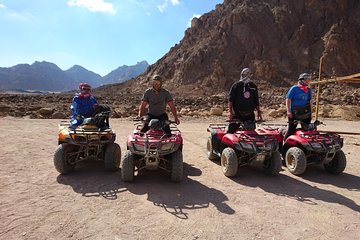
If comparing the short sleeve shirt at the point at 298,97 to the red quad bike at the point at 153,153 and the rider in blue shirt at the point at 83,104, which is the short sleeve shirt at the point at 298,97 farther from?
the rider in blue shirt at the point at 83,104

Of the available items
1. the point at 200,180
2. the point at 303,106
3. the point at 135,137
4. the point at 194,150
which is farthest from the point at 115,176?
the point at 303,106

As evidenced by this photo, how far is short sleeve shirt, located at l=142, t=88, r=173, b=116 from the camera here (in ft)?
22.5

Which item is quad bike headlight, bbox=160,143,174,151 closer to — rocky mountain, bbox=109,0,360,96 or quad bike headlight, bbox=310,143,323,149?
quad bike headlight, bbox=310,143,323,149

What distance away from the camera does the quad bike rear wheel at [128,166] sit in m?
5.95

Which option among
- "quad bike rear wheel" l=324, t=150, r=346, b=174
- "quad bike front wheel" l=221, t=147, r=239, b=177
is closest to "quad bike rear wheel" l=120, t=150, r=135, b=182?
"quad bike front wheel" l=221, t=147, r=239, b=177

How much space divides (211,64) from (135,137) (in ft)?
175

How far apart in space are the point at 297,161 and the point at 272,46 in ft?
174

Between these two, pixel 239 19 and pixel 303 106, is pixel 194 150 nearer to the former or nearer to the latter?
pixel 303 106

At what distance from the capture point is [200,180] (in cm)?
656

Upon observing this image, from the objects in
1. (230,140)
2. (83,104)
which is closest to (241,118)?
(230,140)

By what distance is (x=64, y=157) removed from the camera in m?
6.43

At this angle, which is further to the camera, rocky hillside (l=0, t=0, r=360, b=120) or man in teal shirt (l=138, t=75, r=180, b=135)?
rocky hillside (l=0, t=0, r=360, b=120)

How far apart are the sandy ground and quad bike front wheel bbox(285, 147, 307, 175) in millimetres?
180

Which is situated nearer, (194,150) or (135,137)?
(135,137)
